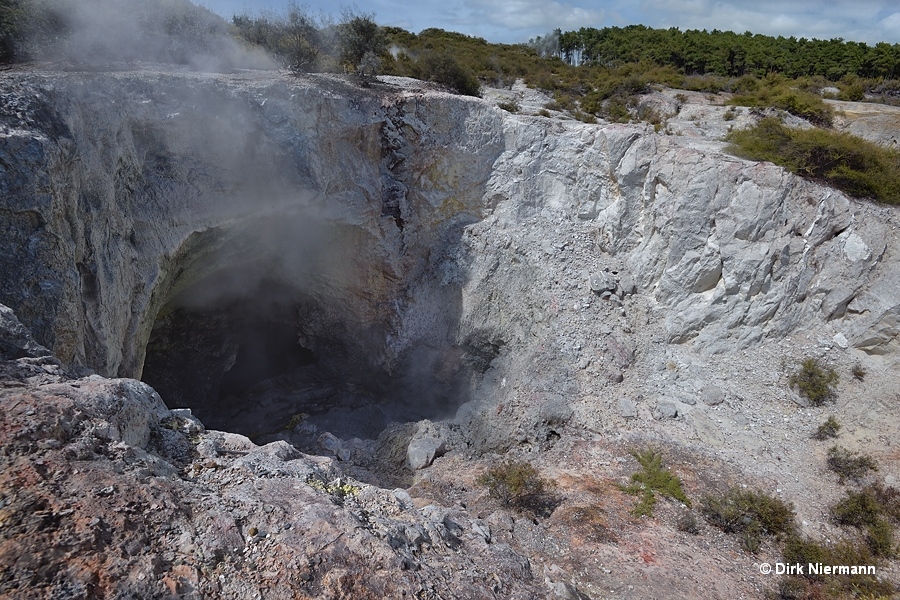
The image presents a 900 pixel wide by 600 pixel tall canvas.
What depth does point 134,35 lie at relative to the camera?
461 inches

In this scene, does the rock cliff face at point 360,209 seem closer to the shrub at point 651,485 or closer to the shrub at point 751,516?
the shrub at point 651,485

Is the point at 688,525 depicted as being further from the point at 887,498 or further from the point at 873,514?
the point at 887,498

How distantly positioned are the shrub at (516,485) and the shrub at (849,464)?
549cm

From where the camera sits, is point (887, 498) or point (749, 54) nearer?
point (887, 498)

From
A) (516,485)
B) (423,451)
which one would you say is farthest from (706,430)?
(423,451)

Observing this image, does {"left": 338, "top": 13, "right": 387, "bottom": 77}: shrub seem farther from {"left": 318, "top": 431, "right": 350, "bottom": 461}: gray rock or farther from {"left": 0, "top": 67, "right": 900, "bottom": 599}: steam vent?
{"left": 318, "top": 431, "right": 350, "bottom": 461}: gray rock

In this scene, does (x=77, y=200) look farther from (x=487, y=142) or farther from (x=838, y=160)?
(x=838, y=160)

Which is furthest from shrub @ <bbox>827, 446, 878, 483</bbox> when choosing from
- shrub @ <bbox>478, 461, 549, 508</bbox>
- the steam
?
the steam

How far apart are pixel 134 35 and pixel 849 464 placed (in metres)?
18.5

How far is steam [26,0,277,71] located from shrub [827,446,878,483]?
16.4 metres

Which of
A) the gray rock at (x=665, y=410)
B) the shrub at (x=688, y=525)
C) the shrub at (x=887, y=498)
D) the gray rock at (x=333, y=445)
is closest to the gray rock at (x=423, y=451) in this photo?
the gray rock at (x=333, y=445)

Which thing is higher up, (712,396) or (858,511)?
(712,396)

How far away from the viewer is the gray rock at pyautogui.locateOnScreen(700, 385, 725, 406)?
10359 mm

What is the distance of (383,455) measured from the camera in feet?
37.9
